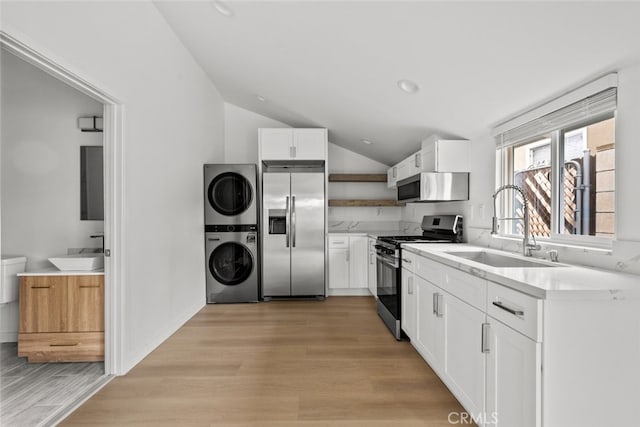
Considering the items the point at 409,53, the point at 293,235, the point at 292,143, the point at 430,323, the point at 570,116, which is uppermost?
the point at 409,53

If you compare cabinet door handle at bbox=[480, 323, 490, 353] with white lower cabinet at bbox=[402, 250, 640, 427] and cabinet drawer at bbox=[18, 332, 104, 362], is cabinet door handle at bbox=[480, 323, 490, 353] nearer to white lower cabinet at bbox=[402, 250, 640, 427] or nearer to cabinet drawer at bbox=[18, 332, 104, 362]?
white lower cabinet at bbox=[402, 250, 640, 427]

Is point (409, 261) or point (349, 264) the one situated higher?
point (409, 261)

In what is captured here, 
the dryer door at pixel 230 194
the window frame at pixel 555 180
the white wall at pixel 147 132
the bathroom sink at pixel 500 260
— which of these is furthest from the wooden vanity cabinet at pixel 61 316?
the window frame at pixel 555 180

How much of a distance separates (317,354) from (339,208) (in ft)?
9.20

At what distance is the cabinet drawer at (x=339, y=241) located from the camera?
439 cm

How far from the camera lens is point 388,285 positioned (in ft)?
10.6

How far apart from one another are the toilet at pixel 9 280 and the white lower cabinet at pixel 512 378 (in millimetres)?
3276

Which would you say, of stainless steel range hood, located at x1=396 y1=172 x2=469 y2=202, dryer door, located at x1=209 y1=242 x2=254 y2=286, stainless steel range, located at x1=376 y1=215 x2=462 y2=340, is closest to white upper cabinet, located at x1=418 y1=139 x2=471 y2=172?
stainless steel range hood, located at x1=396 y1=172 x2=469 y2=202

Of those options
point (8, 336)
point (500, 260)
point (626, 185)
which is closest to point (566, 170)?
point (626, 185)

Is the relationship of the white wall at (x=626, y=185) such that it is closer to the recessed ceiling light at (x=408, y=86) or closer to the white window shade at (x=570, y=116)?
the white window shade at (x=570, y=116)

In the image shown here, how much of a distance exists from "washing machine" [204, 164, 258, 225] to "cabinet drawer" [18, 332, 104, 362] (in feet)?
6.33

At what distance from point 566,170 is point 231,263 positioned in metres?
3.61

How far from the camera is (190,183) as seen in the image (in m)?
3.70

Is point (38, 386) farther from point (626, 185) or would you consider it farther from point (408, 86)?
point (626, 185)
